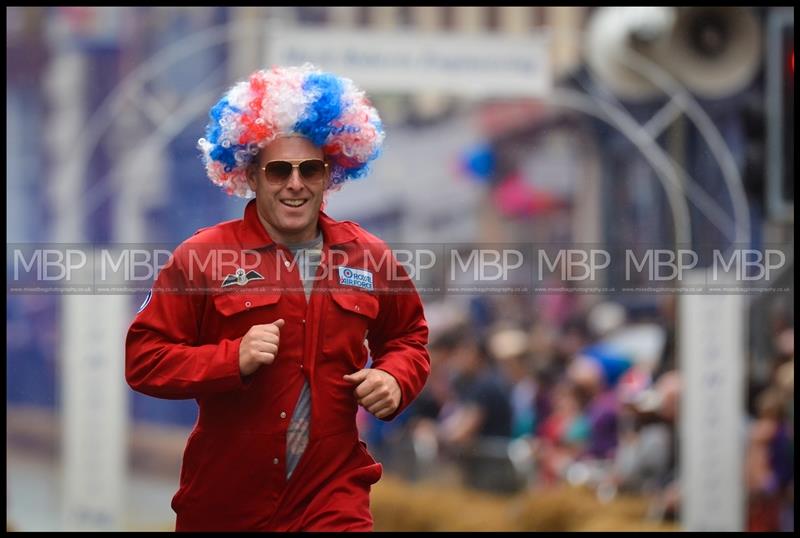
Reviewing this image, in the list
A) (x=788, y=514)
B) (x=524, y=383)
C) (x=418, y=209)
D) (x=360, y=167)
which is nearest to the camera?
(x=360, y=167)

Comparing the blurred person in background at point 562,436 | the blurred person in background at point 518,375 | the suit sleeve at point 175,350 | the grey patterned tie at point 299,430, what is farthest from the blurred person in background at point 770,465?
the suit sleeve at point 175,350

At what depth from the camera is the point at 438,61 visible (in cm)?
1066

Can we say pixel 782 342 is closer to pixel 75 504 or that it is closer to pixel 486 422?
pixel 486 422

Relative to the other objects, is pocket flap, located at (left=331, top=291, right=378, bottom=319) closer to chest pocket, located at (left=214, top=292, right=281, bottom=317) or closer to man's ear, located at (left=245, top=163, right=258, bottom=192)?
chest pocket, located at (left=214, top=292, right=281, bottom=317)

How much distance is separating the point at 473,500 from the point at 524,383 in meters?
1.39

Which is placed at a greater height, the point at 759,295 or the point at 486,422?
the point at 759,295

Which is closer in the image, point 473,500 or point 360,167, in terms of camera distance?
point 360,167

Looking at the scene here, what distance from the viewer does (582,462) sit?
11.5 m

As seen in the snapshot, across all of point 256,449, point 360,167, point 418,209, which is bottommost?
point 256,449

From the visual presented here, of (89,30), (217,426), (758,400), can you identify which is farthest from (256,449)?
(89,30)

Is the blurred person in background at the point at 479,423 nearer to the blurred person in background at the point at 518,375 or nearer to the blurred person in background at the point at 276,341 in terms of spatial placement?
the blurred person in background at the point at 518,375

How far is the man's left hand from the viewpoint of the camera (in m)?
4.54

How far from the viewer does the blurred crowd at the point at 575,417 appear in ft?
36.0

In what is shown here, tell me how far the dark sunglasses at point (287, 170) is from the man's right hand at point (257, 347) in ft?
1.50
